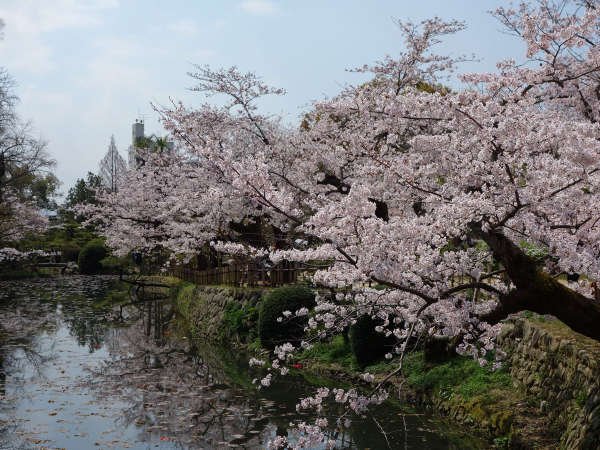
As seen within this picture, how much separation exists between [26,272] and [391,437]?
3564 cm

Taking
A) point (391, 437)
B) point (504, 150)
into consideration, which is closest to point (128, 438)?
point (391, 437)

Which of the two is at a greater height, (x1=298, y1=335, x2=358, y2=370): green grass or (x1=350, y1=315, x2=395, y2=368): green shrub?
(x1=350, y1=315, x2=395, y2=368): green shrub

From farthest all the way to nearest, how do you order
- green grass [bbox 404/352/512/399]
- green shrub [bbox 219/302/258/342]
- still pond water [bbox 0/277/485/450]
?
green shrub [bbox 219/302/258/342] → green grass [bbox 404/352/512/399] → still pond water [bbox 0/277/485/450]

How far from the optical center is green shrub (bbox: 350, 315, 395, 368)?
979cm

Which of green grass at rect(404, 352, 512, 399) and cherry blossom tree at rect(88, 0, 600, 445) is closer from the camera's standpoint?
cherry blossom tree at rect(88, 0, 600, 445)

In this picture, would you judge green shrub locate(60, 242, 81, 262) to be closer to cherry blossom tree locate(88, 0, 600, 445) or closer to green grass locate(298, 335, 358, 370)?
green grass locate(298, 335, 358, 370)

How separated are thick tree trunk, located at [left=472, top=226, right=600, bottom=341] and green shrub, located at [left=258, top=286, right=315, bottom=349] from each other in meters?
6.99

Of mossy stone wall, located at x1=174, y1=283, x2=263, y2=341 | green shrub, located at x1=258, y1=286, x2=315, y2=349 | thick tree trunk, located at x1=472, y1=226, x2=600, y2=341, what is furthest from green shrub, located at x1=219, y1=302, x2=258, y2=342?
thick tree trunk, located at x1=472, y1=226, x2=600, y2=341

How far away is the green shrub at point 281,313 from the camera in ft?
37.8

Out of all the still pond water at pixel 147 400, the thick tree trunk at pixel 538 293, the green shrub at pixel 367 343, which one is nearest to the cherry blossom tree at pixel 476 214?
the thick tree trunk at pixel 538 293

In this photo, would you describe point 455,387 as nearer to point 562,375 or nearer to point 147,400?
point 562,375

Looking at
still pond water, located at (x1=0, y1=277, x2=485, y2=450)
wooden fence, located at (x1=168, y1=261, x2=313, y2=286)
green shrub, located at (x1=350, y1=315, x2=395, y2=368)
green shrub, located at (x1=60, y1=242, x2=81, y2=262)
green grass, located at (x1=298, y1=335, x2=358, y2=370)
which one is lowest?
still pond water, located at (x1=0, y1=277, x2=485, y2=450)

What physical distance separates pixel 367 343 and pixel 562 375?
414 cm

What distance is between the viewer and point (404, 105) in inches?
301
